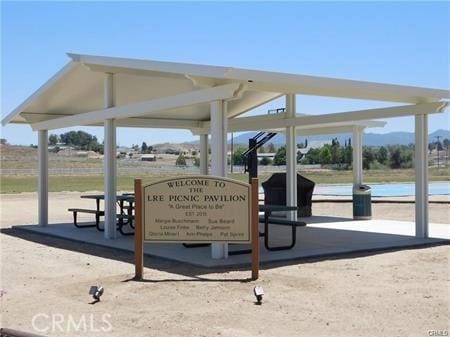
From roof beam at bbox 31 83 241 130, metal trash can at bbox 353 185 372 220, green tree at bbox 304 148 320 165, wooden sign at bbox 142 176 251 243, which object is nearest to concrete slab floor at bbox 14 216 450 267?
metal trash can at bbox 353 185 372 220

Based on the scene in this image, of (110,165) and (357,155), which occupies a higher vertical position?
(357,155)

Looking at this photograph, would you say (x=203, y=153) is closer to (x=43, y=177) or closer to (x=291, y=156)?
(x=291, y=156)

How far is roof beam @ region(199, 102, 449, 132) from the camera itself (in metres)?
11.9

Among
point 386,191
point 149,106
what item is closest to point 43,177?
point 149,106

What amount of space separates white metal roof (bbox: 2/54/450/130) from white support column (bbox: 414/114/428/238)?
0.47 m

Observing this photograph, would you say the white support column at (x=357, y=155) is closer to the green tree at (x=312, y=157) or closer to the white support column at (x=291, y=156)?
the white support column at (x=291, y=156)

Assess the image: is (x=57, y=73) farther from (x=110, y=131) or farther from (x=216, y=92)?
(x=216, y=92)

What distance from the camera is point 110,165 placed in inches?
488

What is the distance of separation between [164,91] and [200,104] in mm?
1053

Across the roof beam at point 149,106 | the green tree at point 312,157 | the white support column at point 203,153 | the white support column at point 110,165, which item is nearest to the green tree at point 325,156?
the green tree at point 312,157

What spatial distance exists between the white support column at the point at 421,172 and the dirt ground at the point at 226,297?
5.28 ft

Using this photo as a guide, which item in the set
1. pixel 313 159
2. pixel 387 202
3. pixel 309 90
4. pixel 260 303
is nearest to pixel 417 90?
pixel 309 90

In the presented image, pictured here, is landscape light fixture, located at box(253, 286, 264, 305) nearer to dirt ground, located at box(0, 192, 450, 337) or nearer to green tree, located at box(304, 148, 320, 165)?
dirt ground, located at box(0, 192, 450, 337)

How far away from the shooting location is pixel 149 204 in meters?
8.57
